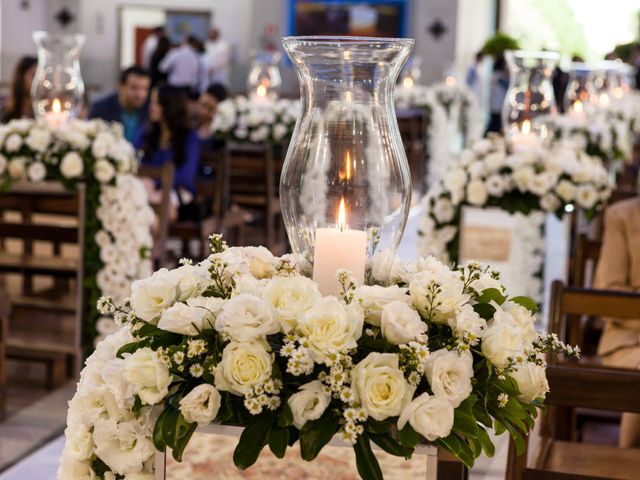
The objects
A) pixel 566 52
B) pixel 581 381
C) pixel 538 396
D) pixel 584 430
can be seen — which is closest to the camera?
pixel 538 396

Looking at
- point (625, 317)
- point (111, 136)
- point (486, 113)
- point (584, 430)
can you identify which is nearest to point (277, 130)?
point (111, 136)

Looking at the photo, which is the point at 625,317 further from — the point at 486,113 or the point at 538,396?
the point at 486,113

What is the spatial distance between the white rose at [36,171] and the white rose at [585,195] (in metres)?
2.29

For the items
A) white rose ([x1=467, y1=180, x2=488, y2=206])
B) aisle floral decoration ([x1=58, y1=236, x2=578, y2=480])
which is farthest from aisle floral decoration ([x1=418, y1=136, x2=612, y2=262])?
aisle floral decoration ([x1=58, y1=236, x2=578, y2=480])

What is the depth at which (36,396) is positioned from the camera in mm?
5180

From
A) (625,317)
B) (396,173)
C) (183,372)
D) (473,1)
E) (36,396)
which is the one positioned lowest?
(36,396)

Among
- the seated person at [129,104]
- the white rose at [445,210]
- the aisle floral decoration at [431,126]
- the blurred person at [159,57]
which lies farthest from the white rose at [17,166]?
the blurred person at [159,57]

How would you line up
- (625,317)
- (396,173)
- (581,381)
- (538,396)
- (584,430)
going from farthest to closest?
1. (584,430)
2. (625,317)
3. (581,381)
4. (396,173)
5. (538,396)

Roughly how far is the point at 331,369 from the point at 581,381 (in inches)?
32.9

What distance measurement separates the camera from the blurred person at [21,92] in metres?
7.67

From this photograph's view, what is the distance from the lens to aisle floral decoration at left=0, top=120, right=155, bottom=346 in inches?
205

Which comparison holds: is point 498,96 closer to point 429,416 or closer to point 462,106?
point 462,106

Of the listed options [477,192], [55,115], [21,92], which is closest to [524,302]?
[477,192]

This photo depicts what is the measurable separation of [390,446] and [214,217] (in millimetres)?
5848
